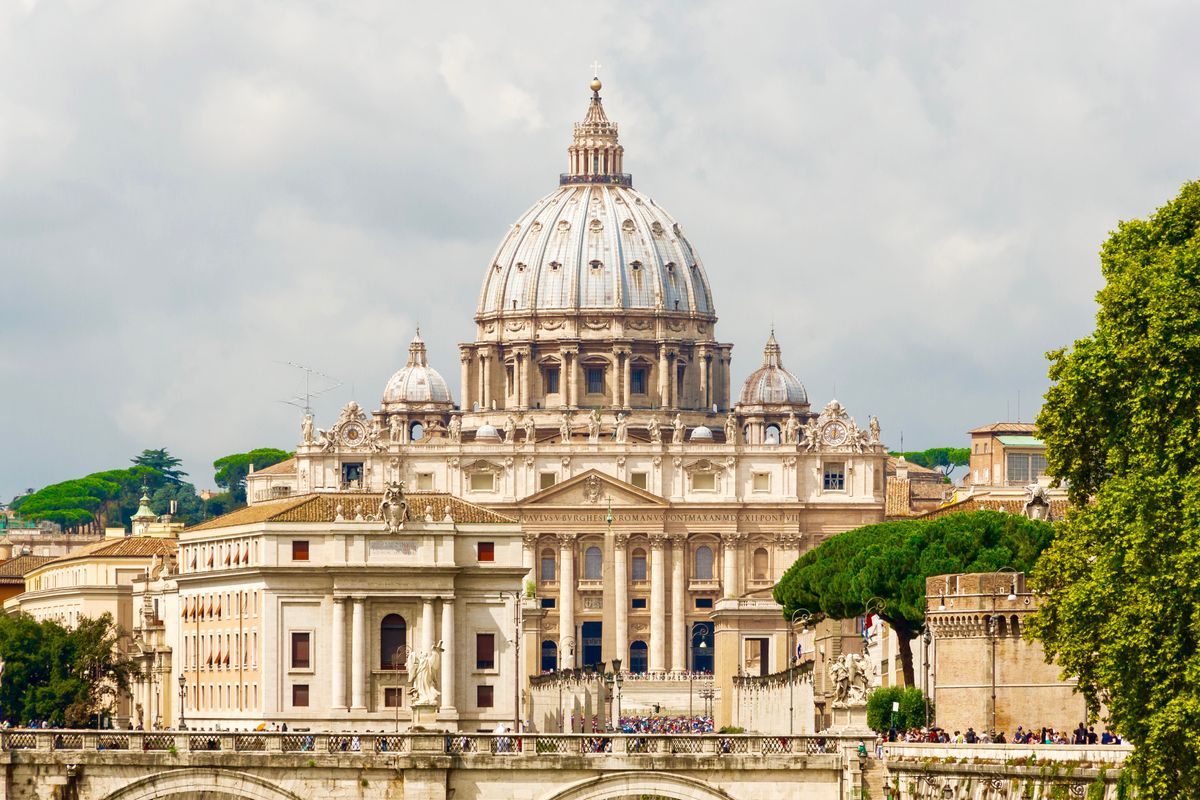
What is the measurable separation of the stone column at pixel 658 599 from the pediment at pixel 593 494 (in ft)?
7.25

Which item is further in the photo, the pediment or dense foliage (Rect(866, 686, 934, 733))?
the pediment

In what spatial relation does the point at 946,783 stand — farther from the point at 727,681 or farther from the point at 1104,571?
the point at 727,681

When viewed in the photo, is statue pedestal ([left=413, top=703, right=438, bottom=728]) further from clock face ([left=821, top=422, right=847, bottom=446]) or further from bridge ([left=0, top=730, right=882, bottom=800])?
clock face ([left=821, top=422, right=847, bottom=446])

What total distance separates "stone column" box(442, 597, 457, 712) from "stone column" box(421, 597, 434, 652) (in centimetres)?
37

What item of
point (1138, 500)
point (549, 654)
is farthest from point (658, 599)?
point (1138, 500)

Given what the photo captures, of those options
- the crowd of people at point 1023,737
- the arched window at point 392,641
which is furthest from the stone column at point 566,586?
the crowd of people at point 1023,737

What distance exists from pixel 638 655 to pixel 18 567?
1502 inches

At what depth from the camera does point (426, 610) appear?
105m

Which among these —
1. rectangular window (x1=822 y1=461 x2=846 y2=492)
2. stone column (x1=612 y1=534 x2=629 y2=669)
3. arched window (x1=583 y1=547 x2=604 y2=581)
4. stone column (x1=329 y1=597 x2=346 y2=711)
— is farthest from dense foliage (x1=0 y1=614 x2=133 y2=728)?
rectangular window (x1=822 y1=461 x2=846 y2=492)

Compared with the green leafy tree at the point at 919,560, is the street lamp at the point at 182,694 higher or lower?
lower

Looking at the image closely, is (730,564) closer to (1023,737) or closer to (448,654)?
(448,654)

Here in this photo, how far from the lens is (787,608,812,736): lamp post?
4090 inches

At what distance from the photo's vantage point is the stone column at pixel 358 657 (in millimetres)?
105375

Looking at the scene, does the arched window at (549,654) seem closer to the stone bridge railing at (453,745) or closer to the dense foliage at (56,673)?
the dense foliage at (56,673)
